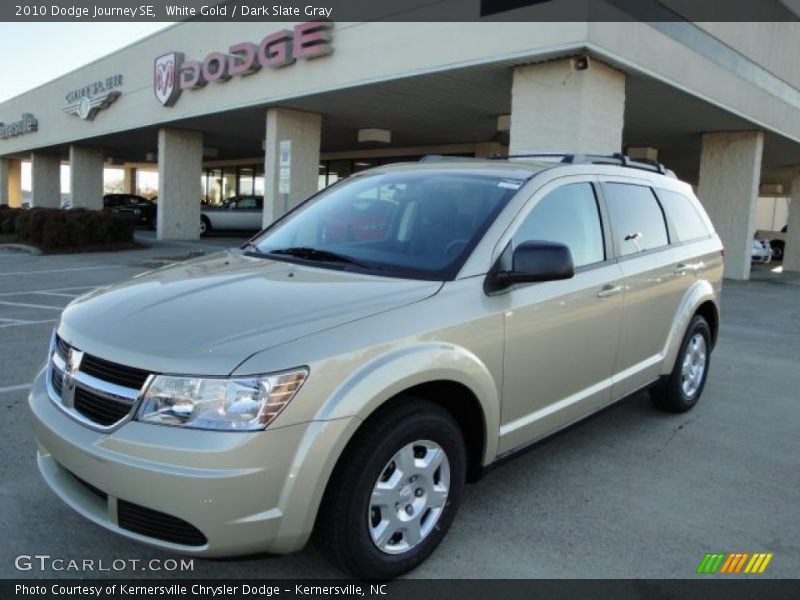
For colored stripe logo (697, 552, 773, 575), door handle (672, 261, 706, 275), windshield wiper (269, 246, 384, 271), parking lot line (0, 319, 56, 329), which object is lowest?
colored stripe logo (697, 552, 773, 575)

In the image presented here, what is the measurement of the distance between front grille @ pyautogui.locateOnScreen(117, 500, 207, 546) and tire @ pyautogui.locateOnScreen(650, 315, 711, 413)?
3.74 m

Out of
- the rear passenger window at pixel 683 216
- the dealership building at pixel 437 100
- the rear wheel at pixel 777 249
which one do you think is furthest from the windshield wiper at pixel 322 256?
the rear wheel at pixel 777 249

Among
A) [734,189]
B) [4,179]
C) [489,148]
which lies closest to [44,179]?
[4,179]

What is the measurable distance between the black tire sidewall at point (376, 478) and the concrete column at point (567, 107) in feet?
29.8

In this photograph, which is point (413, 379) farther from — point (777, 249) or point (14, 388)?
point (777, 249)

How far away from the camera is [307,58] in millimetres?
15172

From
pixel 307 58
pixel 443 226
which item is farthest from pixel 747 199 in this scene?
pixel 443 226

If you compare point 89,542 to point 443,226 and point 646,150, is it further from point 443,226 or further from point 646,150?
point 646,150

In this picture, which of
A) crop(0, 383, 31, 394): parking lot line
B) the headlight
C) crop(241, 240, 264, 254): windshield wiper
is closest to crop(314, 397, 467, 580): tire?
the headlight

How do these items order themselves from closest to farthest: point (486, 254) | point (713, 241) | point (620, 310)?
point (486, 254) → point (620, 310) → point (713, 241)

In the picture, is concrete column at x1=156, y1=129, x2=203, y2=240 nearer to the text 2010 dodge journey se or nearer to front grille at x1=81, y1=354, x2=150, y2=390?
the text 2010 dodge journey se

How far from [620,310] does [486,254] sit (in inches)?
51.2

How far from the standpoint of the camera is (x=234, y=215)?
1062 inches

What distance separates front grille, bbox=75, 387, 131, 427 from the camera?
2.55m
